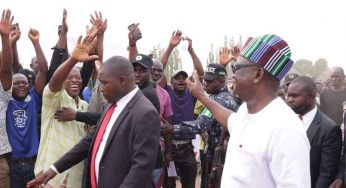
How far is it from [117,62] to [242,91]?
1.23 metres

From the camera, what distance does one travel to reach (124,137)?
3115 mm

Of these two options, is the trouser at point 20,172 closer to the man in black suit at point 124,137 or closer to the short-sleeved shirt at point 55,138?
the short-sleeved shirt at point 55,138

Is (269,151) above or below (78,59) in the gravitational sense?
below

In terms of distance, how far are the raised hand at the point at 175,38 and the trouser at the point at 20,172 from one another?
2775 mm

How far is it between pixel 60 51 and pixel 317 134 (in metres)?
2.81

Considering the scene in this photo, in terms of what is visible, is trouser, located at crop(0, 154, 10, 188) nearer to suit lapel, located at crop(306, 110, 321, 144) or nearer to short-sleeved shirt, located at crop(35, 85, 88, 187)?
short-sleeved shirt, located at crop(35, 85, 88, 187)

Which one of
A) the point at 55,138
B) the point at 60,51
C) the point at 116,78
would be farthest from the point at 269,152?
the point at 60,51

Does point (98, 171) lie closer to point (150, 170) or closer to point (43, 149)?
point (150, 170)

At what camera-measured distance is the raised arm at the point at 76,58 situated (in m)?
3.75

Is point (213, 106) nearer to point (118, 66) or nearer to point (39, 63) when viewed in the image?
point (118, 66)

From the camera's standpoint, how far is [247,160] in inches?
86.3

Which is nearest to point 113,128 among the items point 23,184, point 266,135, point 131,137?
point 131,137

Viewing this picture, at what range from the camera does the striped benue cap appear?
2.30m

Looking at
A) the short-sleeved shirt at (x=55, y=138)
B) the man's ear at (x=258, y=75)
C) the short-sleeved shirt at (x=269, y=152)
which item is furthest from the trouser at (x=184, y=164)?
the man's ear at (x=258, y=75)
